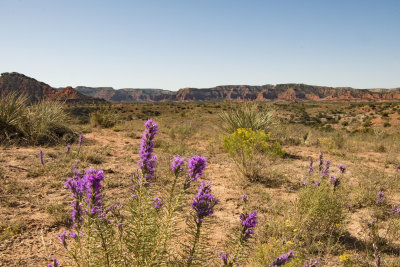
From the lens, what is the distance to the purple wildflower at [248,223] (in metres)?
1.68

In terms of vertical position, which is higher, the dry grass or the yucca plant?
the yucca plant

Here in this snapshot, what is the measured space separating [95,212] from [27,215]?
9.93ft

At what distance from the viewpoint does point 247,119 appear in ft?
30.2

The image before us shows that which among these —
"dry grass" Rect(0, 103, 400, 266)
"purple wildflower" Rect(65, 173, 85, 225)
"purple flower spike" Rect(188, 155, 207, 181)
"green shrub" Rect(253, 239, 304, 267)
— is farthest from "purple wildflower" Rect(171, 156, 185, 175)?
"dry grass" Rect(0, 103, 400, 266)

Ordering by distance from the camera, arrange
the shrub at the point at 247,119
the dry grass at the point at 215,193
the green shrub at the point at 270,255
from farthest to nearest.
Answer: the shrub at the point at 247,119 → the dry grass at the point at 215,193 → the green shrub at the point at 270,255

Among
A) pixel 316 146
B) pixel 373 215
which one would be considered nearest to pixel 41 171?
pixel 373 215

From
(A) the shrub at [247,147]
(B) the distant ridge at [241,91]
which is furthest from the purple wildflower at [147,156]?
(B) the distant ridge at [241,91]

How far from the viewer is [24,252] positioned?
2912 mm

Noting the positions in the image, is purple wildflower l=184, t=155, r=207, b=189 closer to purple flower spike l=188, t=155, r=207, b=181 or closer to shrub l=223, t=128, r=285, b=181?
purple flower spike l=188, t=155, r=207, b=181

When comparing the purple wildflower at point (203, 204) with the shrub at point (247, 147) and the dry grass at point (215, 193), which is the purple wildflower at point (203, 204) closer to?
the dry grass at point (215, 193)

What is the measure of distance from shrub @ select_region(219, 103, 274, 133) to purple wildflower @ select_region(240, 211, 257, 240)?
294 inches

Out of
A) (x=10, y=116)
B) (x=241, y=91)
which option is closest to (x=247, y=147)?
(x=10, y=116)

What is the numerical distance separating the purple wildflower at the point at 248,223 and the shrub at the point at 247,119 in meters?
7.47

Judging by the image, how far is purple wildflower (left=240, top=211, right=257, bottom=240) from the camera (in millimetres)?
1675
